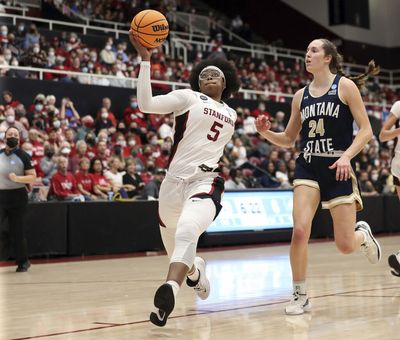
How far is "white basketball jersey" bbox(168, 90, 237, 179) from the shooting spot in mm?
6477

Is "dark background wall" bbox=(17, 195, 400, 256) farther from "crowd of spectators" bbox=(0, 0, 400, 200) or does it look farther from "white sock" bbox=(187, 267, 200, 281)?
"white sock" bbox=(187, 267, 200, 281)

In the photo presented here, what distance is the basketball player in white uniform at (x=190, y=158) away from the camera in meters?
6.07

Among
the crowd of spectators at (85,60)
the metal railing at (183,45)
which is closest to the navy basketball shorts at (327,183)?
the crowd of spectators at (85,60)

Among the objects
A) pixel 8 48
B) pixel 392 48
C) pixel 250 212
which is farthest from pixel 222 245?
pixel 392 48

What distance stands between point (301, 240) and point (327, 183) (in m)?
0.55

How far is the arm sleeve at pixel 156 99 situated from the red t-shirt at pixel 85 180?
9.35 m

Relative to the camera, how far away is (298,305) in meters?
6.73

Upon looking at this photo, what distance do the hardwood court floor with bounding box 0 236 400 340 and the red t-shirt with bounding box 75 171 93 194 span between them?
3.15m

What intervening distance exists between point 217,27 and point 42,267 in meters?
21.7

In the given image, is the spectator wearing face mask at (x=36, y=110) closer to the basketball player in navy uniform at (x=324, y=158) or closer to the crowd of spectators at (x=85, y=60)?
the crowd of spectators at (x=85, y=60)

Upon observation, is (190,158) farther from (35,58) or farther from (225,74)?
(35,58)

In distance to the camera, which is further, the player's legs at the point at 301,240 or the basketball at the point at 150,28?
the player's legs at the point at 301,240

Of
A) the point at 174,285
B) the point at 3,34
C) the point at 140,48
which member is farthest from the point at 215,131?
the point at 3,34

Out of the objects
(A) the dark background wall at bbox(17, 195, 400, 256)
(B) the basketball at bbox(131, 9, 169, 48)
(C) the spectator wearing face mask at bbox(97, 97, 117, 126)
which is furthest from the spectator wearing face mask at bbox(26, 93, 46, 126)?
(B) the basketball at bbox(131, 9, 169, 48)
